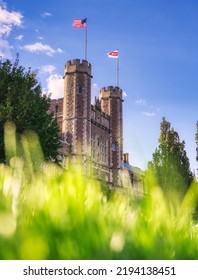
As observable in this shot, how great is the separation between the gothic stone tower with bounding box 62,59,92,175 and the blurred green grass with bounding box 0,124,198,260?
37119 millimetres

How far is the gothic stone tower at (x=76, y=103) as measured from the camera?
39.8 m

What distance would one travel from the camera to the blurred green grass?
99cm

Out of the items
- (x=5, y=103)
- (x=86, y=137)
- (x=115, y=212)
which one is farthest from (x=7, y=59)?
(x=115, y=212)

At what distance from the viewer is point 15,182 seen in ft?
3.86

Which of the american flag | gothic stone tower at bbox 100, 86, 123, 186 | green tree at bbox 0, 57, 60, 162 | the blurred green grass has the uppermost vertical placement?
the american flag

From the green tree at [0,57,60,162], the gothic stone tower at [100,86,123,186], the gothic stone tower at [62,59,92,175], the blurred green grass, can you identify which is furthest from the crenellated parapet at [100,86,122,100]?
the blurred green grass

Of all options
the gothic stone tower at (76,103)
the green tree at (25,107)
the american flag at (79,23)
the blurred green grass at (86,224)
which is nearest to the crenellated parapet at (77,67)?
the gothic stone tower at (76,103)

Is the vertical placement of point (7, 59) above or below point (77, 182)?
above

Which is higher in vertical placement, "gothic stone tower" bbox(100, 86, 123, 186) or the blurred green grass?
"gothic stone tower" bbox(100, 86, 123, 186)

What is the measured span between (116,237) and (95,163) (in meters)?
41.8

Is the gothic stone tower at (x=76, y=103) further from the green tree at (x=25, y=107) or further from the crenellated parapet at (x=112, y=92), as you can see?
the green tree at (x=25, y=107)

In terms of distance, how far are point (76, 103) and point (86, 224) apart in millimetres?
39857

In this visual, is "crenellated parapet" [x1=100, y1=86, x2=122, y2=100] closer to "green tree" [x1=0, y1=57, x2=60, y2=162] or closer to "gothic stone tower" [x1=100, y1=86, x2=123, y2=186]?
"gothic stone tower" [x1=100, y1=86, x2=123, y2=186]
